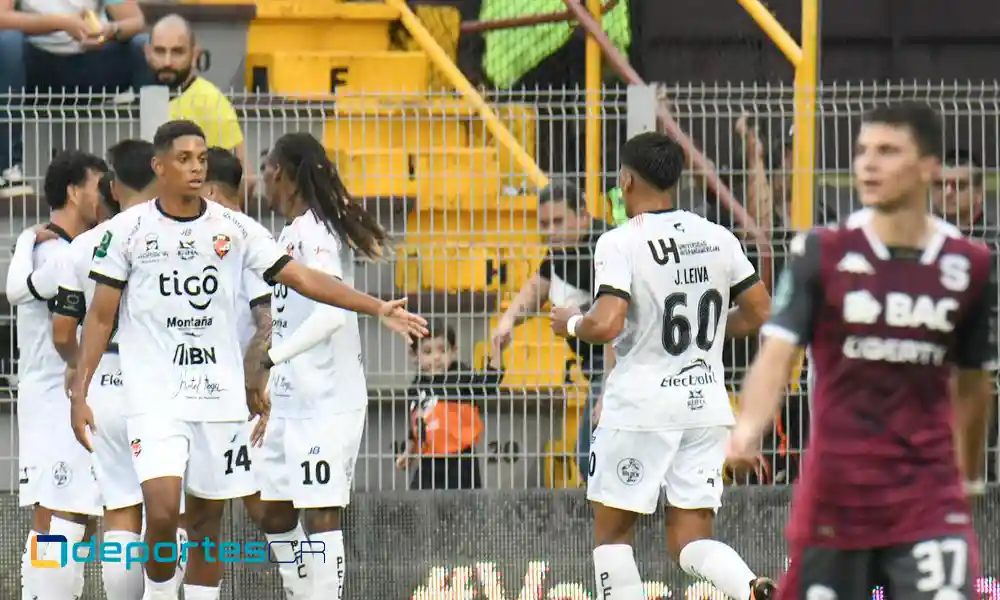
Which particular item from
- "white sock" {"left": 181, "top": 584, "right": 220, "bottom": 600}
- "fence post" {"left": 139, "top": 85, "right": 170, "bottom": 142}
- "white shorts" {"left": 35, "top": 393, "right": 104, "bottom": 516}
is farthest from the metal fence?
"white sock" {"left": 181, "top": 584, "right": 220, "bottom": 600}

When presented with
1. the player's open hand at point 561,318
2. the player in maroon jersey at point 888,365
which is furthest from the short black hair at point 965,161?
the player in maroon jersey at point 888,365

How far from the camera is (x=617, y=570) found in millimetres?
8031

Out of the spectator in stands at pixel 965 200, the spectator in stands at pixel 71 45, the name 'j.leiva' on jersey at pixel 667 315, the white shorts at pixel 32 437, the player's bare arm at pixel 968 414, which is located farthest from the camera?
the spectator in stands at pixel 71 45

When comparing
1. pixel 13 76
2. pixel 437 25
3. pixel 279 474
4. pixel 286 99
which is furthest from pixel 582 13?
pixel 279 474

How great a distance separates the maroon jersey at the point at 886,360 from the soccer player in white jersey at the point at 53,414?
4.57 metres

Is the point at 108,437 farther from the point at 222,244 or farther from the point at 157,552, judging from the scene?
the point at 222,244

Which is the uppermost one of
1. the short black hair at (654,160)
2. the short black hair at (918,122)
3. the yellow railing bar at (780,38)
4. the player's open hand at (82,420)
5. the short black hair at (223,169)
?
the yellow railing bar at (780,38)

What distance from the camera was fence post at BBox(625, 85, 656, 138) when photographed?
34.1 feet

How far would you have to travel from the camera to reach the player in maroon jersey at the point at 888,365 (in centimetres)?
544

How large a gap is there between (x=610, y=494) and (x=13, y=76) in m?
5.44

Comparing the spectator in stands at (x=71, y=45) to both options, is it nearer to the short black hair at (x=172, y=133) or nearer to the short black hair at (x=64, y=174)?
the short black hair at (x=64, y=174)

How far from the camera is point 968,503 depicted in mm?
5602

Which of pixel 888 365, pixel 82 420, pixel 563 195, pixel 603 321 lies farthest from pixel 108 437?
pixel 888 365

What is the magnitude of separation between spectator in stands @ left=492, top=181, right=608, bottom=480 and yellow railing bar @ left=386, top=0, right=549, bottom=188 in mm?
226
